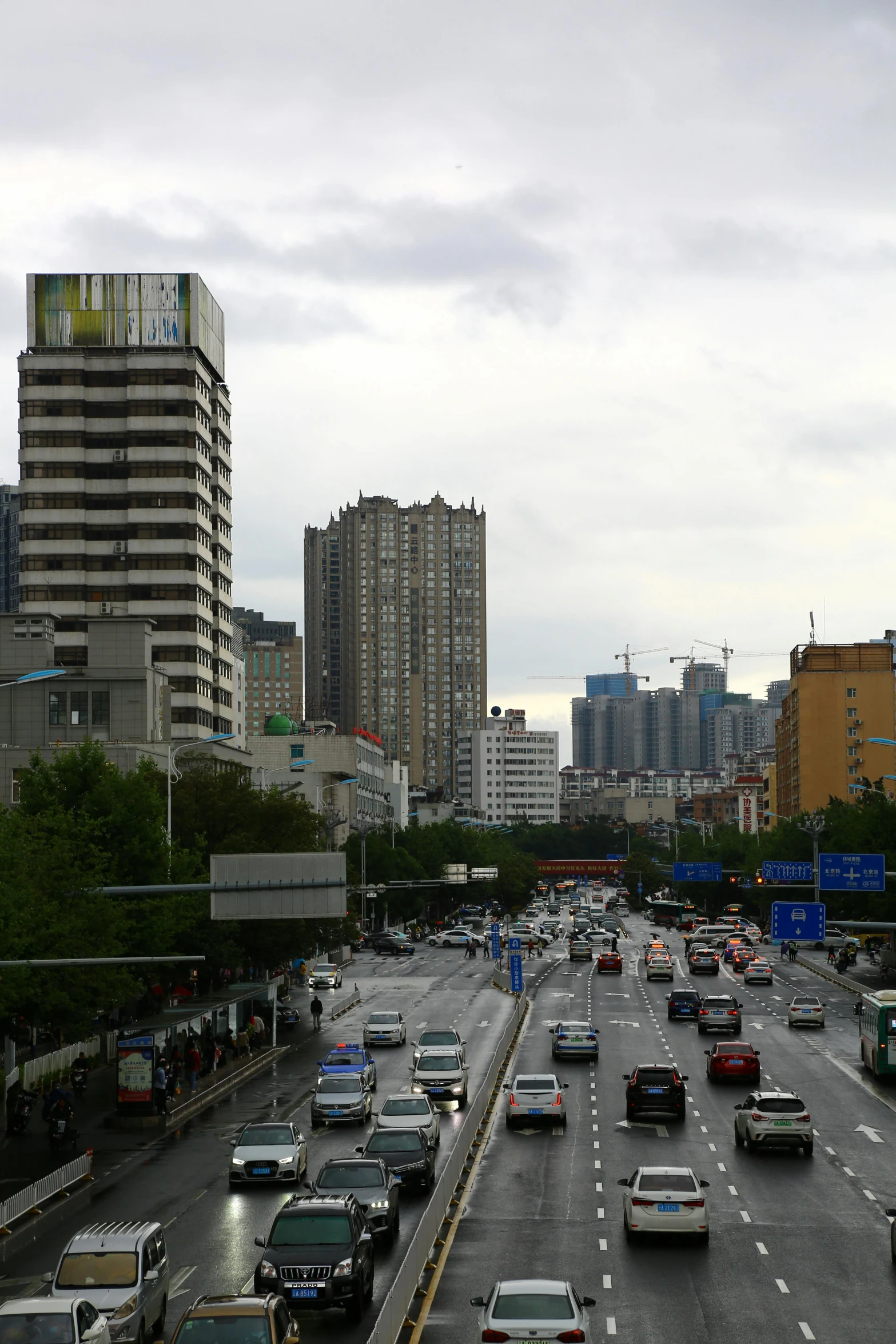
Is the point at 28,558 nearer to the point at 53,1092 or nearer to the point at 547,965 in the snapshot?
the point at 547,965

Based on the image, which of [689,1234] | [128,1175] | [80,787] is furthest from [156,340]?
[689,1234]

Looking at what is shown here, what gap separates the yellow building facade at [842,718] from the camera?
18538 cm

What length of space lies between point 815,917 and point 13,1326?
139ft

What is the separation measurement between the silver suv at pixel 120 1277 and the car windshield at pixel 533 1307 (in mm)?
5476

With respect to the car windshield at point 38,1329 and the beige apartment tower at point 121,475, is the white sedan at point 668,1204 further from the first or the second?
the beige apartment tower at point 121,475

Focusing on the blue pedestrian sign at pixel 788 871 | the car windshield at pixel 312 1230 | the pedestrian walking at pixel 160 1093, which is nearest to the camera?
the car windshield at pixel 312 1230

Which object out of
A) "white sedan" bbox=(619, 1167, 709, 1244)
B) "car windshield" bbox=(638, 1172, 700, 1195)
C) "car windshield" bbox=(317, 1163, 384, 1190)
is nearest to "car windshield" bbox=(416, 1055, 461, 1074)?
"car windshield" bbox=(317, 1163, 384, 1190)

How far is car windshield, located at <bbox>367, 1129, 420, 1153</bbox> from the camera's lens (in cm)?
3391

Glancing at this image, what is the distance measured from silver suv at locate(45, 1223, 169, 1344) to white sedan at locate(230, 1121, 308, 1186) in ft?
37.0

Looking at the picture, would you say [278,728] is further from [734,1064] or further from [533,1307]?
[533,1307]

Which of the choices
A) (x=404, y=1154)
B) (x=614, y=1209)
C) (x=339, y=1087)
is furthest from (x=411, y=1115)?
(x=614, y=1209)

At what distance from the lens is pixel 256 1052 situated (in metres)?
62.9

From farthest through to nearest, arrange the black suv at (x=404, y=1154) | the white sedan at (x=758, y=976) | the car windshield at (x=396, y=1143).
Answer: the white sedan at (x=758, y=976), the car windshield at (x=396, y=1143), the black suv at (x=404, y=1154)

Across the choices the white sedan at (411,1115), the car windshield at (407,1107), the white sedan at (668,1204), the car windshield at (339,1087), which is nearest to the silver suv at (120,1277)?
the white sedan at (668,1204)
